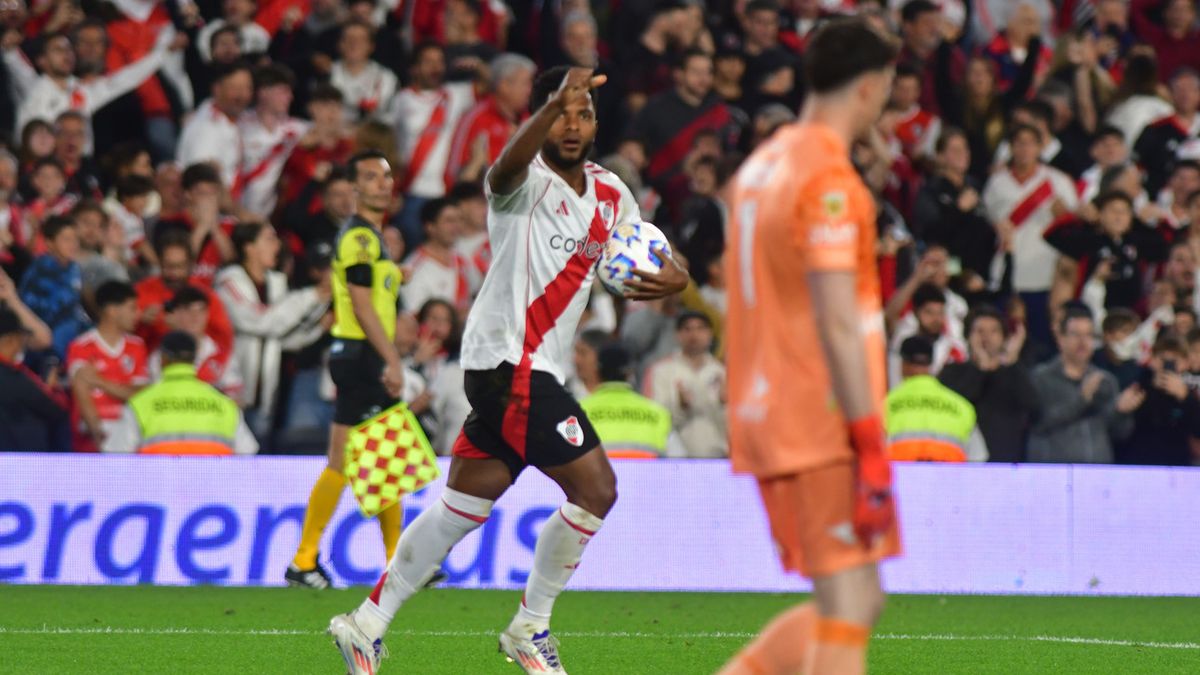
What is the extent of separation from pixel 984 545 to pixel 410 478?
12.9ft

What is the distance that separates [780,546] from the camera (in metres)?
4.88

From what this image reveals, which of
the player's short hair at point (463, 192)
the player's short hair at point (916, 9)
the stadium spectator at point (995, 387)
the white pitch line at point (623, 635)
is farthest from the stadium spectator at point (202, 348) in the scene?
the player's short hair at point (916, 9)

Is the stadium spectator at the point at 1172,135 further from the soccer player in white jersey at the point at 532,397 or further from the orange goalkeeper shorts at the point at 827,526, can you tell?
the orange goalkeeper shorts at the point at 827,526

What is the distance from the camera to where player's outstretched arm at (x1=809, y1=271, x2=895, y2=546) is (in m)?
→ 4.57

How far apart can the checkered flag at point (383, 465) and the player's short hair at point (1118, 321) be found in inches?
231

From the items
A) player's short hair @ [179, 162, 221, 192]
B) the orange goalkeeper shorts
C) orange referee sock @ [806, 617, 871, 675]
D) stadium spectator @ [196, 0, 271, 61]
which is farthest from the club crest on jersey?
stadium spectator @ [196, 0, 271, 61]

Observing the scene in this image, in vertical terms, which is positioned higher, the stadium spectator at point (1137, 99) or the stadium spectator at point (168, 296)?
the stadium spectator at point (1137, 99)

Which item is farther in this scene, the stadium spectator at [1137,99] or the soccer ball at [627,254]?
the stadium spectator at [1137,99]

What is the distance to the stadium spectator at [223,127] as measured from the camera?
49.3 ft

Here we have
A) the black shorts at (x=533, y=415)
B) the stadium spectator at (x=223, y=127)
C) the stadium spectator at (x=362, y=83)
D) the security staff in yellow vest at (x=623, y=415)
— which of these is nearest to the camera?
the black shorts at (x=533, y=415)

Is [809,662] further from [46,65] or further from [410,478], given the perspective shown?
[46,65]

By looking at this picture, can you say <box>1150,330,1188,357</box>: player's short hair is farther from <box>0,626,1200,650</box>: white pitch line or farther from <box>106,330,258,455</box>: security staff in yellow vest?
<box>106,330,258,455</box>: security staff in yellow vest

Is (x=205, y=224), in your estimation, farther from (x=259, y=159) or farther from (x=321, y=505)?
(x=321, y=505)

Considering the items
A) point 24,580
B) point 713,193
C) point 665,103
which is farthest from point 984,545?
point 24,580
